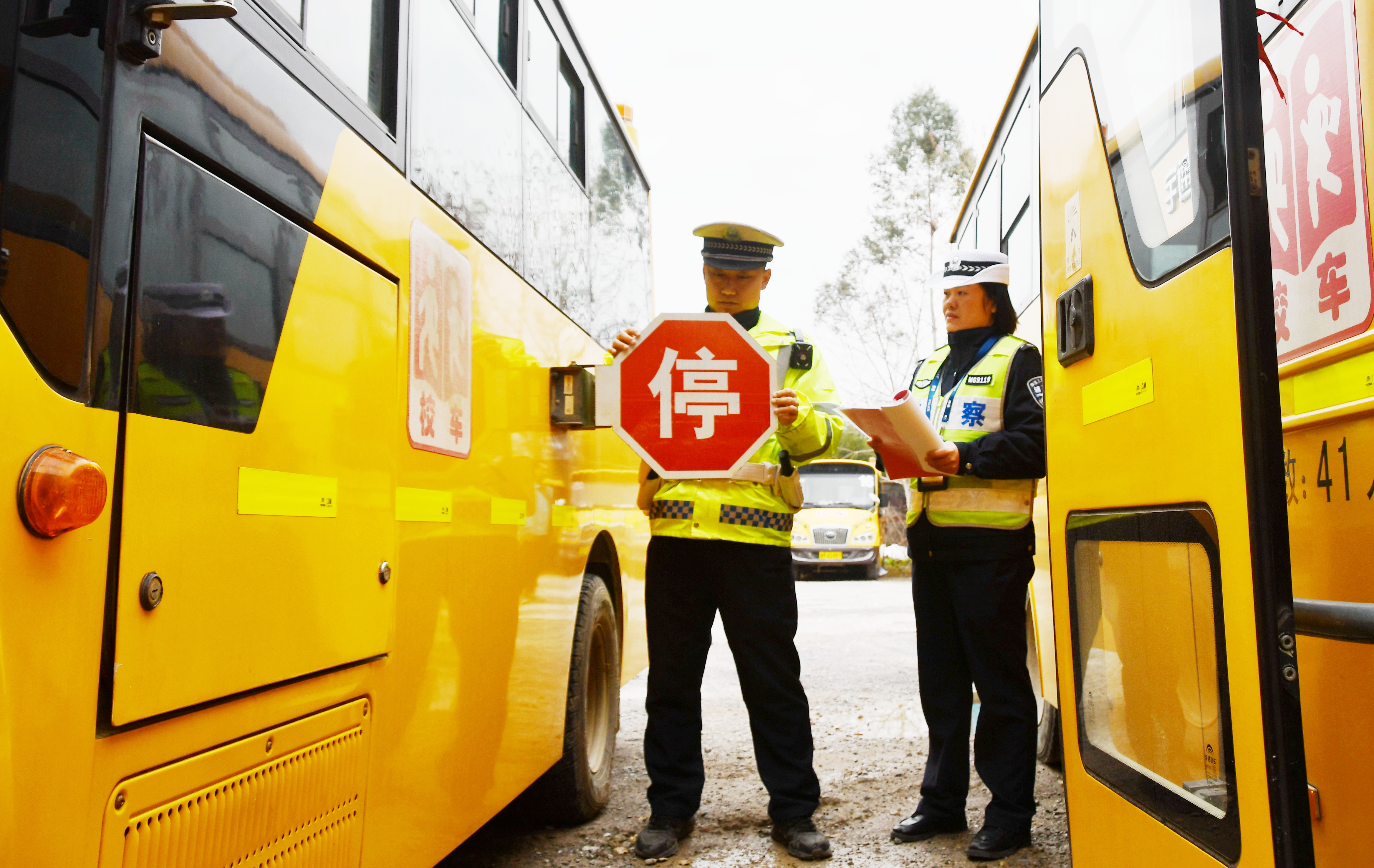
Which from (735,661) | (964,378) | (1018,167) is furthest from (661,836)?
(1018,167)

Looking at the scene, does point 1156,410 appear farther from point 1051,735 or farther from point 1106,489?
point 1051,735

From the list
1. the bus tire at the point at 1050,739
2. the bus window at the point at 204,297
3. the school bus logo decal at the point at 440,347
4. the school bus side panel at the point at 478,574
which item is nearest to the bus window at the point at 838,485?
the bus tire at the point at 1050,739

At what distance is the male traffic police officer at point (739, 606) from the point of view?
307 centimetres

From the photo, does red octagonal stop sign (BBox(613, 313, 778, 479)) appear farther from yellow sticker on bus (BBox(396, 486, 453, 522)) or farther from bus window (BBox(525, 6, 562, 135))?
bus window (BBox(525, 6, 562, 135))

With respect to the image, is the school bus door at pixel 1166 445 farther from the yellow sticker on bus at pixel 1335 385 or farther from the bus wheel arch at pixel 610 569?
the bus wheel arch at pixel 610 569

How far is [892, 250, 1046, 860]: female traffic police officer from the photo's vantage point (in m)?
3.01

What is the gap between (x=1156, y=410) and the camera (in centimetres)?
162

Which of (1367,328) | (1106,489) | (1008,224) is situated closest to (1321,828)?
(1106,489)

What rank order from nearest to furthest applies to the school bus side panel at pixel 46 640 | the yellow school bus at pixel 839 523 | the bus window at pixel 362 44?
1. the school bus side panel at pixel 46 640
2. the bus window at pixel 362 44
3. the yellow school bus at pixel 839 523

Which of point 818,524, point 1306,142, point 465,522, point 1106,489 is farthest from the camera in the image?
point 818,524

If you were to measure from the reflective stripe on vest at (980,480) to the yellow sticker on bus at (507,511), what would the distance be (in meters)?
1.30

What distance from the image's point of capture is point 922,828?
3.24 meters

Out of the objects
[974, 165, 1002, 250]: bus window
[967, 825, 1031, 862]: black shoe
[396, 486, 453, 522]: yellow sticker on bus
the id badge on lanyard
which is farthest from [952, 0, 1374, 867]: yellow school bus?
[974, 165, 1002, 250]: bus window

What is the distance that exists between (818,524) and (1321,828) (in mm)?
16131
